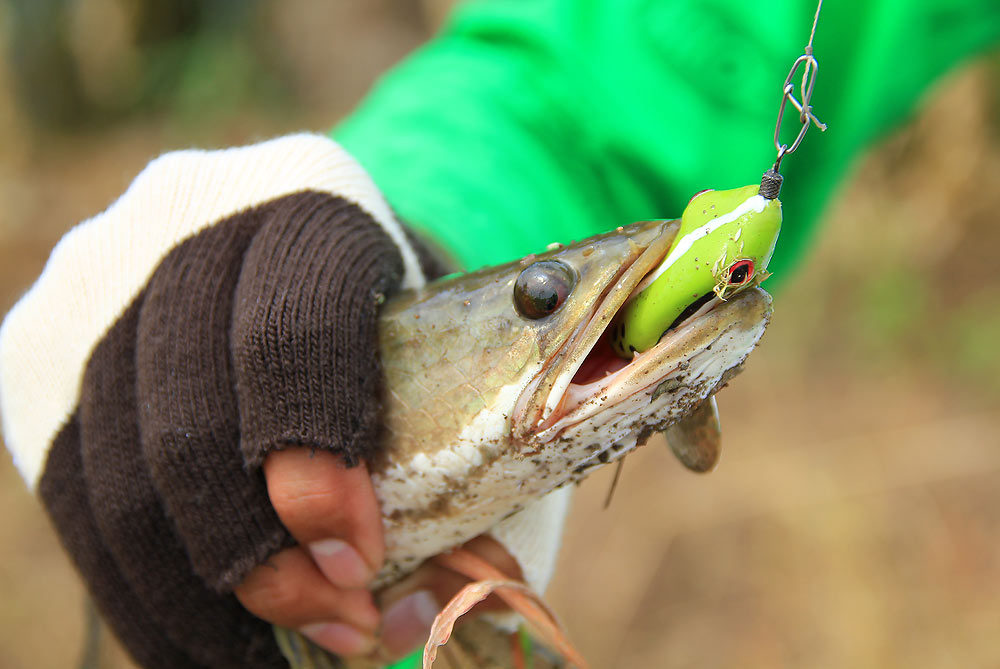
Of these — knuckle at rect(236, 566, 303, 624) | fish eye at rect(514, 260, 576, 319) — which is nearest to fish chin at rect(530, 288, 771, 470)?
fish eye at rect(514, 260, 576, 319)

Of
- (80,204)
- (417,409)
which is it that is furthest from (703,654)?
(80,204)

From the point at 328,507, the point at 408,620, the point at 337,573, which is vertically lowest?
the point at 408,620

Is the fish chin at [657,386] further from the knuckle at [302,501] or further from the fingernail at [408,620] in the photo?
the fingernail at [408,620]

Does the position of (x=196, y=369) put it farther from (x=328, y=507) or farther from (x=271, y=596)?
(x=271, y=596)

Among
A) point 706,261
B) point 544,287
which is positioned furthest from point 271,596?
point 706,261

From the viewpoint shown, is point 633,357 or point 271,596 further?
point 271,596

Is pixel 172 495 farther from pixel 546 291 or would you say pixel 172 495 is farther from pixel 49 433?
pixel 546 291

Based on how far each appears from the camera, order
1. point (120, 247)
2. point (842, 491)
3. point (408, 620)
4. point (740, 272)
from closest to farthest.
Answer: point (740, 272) → point (120, 247) → point (408, 620) → point (842, 491)
